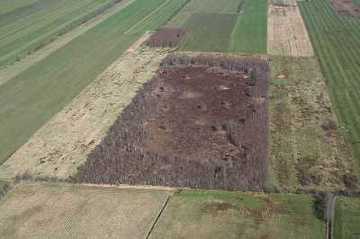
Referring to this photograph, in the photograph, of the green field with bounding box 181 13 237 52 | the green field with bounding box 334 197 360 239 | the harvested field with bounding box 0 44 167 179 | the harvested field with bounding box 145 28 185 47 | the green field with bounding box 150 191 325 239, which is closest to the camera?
the green field with bounding box 334 197 360 239

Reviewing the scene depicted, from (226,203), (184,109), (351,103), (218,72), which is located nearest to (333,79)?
(351,103)

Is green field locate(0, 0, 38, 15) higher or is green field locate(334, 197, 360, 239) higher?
green field locate(0, 0, 38, 15)

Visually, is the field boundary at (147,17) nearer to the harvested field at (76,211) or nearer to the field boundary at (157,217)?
the harvested field at (76,211)

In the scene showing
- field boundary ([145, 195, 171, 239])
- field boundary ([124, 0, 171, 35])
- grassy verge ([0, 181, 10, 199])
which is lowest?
field boundary ([145, 195, 171, 239])

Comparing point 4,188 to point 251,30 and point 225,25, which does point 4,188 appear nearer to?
point 251,30

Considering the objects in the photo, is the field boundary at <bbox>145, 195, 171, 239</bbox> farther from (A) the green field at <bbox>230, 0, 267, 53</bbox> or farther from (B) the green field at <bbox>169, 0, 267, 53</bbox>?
(A) the green field at <bbox>230, 0, 267, 53</bbox>

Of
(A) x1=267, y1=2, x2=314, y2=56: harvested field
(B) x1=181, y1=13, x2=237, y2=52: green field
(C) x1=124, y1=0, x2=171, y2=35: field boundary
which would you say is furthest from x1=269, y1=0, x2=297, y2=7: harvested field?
(C) x1=124, y1=0, x2=171, y2=35: field boundary
